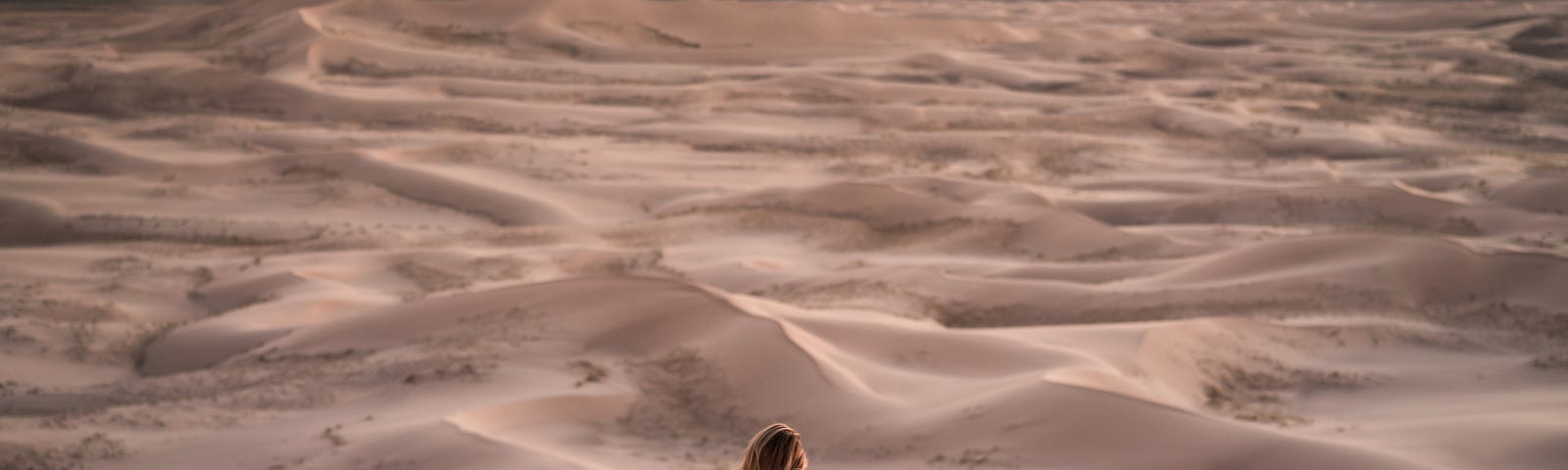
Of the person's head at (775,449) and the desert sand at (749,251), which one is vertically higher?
the person's head at (775,449)

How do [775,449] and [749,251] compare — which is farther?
[749,251]

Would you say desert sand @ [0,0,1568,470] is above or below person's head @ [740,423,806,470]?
below

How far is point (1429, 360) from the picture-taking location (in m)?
3.30

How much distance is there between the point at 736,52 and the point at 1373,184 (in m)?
4.60

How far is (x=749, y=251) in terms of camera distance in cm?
461

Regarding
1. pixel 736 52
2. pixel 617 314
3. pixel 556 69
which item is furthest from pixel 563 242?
pixel 736 52

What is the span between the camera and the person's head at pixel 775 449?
1173 mm

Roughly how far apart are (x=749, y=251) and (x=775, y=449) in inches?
135

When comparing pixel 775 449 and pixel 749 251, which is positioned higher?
pixel 775 449

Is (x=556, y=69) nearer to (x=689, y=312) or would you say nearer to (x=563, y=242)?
(x=563, y=242)

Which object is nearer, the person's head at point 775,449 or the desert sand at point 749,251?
the person's head at point 775,449

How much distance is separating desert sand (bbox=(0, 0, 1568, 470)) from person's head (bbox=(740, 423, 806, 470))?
141 cm

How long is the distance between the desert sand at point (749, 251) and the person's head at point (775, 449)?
1.41 meters

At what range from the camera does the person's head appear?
1.17m
